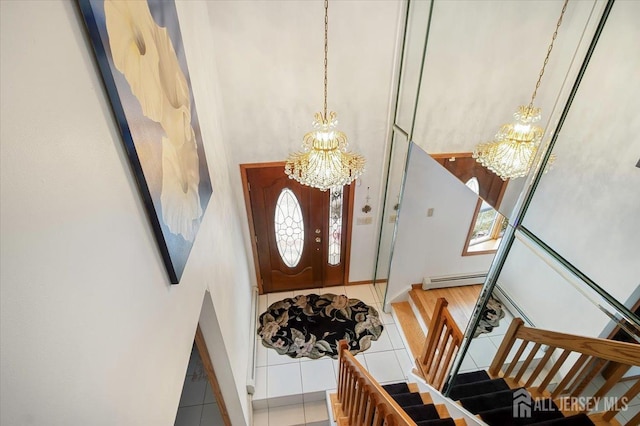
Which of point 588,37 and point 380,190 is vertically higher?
point 380,190

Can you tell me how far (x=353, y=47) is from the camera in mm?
3010

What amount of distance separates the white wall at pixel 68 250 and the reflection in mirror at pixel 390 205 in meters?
2.93

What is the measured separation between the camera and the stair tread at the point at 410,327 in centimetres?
385

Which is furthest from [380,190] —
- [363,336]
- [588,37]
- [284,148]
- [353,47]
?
[588,37]

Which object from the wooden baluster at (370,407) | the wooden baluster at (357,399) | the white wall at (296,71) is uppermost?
the white wall at (296,71)

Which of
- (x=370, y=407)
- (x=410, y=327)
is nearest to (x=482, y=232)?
(x=410, y=327)

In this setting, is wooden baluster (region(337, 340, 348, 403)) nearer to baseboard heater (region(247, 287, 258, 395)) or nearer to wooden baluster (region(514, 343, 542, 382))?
baseboard heater (region(247, 287, 258, 395))

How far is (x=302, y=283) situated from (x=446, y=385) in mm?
2407

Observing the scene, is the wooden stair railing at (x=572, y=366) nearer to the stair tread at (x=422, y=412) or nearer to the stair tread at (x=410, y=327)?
the stair tread at (x=422, y=412)

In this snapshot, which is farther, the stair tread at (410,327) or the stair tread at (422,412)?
the stair tread at (410,327)

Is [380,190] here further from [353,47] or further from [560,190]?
[560,190]

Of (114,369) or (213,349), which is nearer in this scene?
(114,369)

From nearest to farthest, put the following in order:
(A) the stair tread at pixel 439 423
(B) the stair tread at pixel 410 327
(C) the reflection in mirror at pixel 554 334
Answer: (C) the reflection in mirror at pixel 554 334, (A) the stair tread at pixel 439 423, (B) the stair tread at pixel 410 327

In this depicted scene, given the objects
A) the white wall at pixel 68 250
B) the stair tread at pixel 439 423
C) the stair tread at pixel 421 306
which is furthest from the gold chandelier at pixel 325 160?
the stair tread at pixel 421 306
